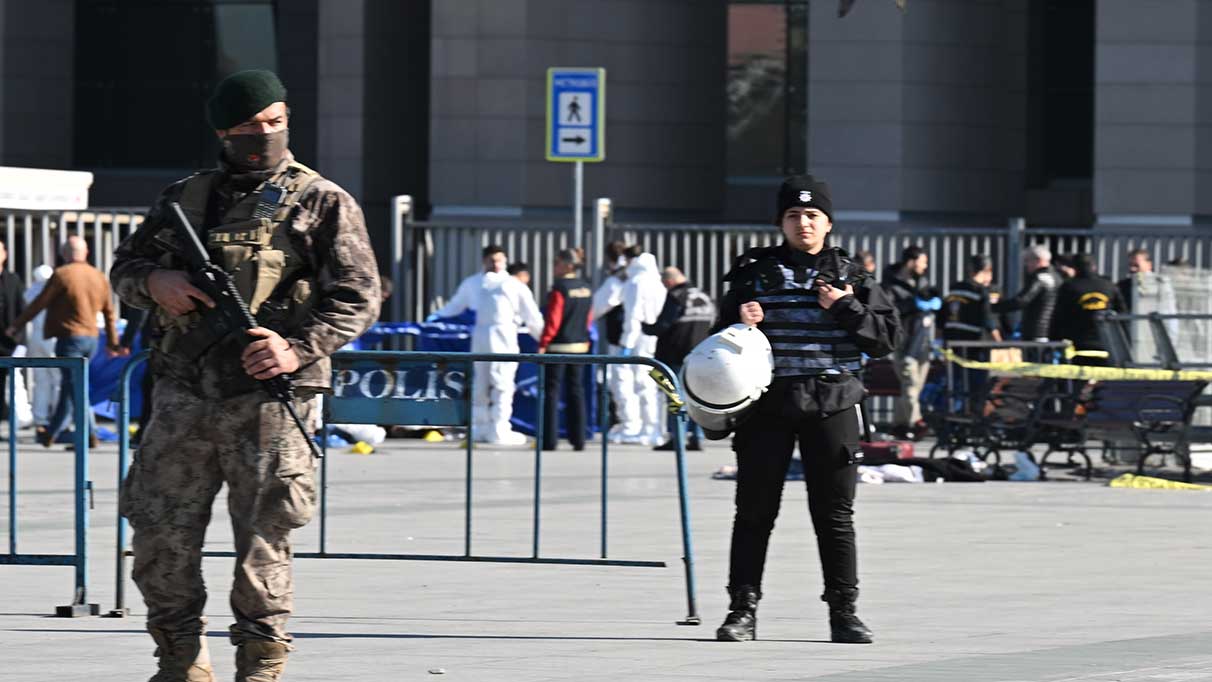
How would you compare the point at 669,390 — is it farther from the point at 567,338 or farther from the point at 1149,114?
the point at 1149,114

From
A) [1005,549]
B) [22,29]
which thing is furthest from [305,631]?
[22,29]

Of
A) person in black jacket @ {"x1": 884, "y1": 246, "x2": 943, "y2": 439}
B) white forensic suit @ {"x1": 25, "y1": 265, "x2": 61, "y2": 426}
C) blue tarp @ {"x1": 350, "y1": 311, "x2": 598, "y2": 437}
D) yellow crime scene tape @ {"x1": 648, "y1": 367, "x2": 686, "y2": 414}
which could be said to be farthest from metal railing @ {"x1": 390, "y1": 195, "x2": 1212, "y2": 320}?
yellow crime scene tape @ {"x1": 648, "y1": 367, "x2": 686, "y2": 414}

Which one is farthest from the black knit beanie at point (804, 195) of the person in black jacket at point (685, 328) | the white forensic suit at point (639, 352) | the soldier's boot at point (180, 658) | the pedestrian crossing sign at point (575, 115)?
the white forensic suit at point (639, 352)

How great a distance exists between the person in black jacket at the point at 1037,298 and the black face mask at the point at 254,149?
14614 mm

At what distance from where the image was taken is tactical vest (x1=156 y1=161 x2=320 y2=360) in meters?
6.87

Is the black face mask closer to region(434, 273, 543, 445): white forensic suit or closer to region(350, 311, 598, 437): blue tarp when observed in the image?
region(434, 273, 543, 445): white forensic suit

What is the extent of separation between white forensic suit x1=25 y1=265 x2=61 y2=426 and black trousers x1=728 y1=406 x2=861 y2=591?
12.2 metres

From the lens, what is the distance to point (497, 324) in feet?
66.9

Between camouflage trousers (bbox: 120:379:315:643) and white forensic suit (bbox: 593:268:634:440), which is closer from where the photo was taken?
camouflage trousers (bbox: 120:379:315:643)

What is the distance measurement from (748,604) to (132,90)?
2858 cm

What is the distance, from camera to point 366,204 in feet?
94.5

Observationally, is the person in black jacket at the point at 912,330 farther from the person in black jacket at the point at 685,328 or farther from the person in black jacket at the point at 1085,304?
the person in black jacket at the point at 685,328

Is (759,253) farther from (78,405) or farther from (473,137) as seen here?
(473,137)

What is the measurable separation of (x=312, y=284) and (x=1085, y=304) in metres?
13.3
